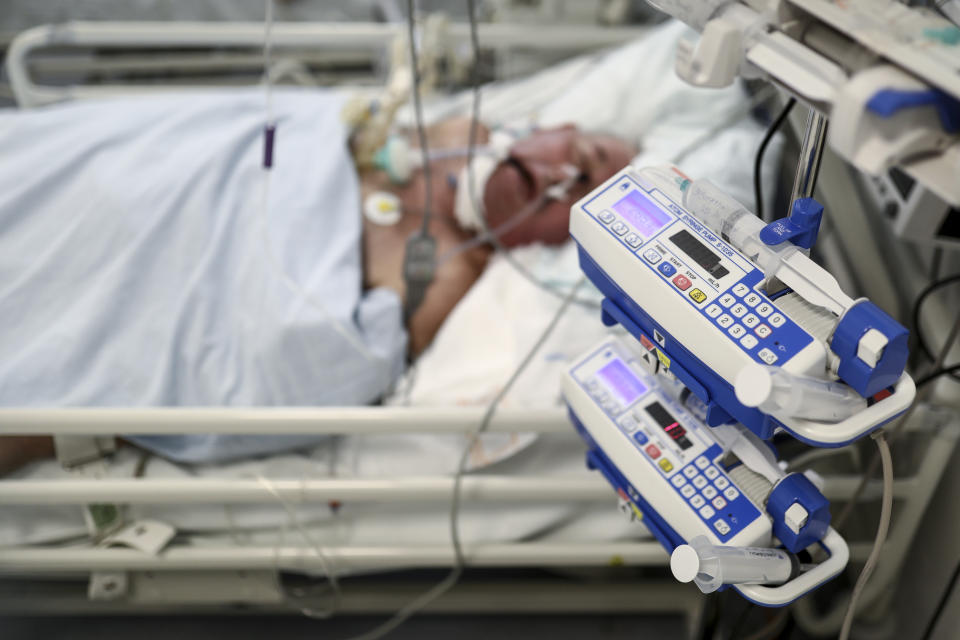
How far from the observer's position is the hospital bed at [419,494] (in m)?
1.20

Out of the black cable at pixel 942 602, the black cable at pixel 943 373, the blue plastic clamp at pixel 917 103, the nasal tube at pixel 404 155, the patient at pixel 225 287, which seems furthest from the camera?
the nasal tube at pixel 404 155

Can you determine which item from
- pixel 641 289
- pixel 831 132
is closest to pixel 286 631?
pixel 641 289

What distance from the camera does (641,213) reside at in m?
0.81

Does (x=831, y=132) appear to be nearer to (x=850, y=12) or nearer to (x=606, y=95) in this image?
(x=850, y=12)

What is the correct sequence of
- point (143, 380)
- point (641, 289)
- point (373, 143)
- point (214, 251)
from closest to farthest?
point (641, 289)
point (143, 380)
point (214, 251)
point (373, 143)

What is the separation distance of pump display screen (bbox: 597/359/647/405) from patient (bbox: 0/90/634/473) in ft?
1.79

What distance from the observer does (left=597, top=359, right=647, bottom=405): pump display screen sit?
0.94 meters

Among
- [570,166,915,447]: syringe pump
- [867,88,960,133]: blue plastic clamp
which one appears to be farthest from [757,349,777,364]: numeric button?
[867,88,960,133]: blue plastic clamp

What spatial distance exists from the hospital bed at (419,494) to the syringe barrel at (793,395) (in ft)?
1.85

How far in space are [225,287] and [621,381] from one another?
865 mm

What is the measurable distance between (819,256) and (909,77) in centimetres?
112

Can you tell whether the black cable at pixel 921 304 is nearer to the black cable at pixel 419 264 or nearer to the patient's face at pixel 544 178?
the patient's face at pixel 544 178

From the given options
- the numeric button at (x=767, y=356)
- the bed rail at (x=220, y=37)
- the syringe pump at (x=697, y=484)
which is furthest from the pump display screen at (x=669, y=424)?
the bed rail at (x=220, y=37)

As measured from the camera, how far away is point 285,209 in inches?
60.4
